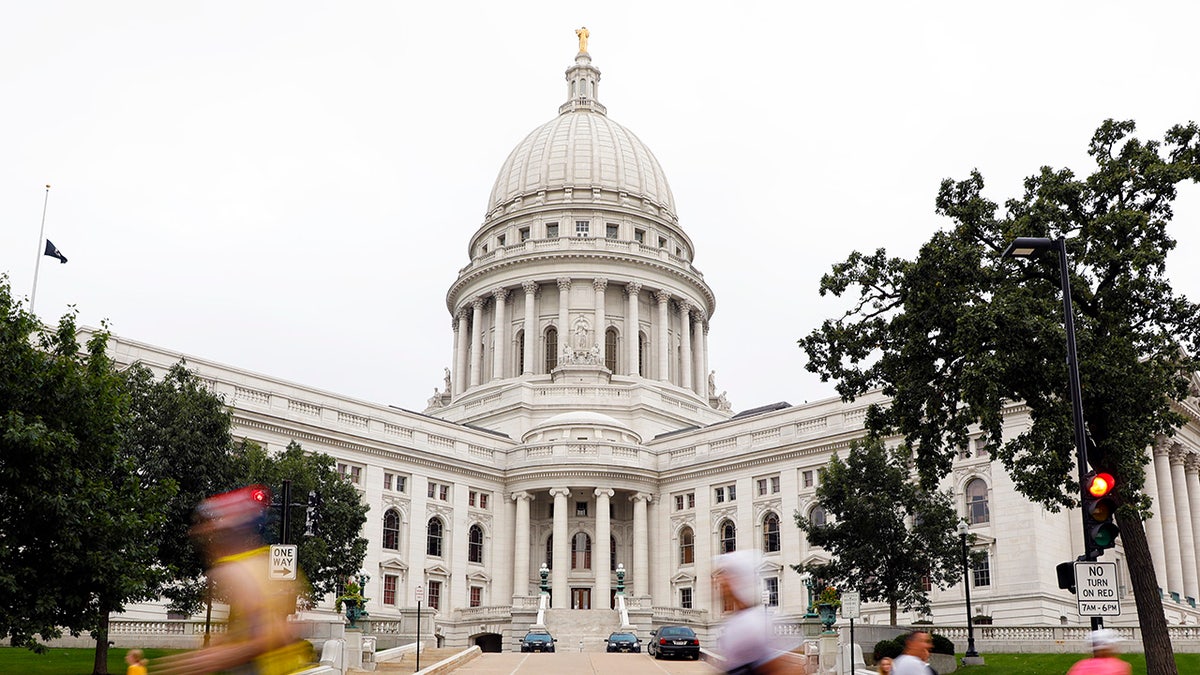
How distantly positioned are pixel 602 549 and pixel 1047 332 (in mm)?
53532

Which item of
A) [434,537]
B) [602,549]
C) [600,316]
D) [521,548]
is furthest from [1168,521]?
[600,316]

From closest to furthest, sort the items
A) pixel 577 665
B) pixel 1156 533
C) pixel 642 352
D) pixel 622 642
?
pixel 577 665 < pixel 622 642 < pixel 1156 533 < pixel 642 352

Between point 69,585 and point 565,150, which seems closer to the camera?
point 69,585

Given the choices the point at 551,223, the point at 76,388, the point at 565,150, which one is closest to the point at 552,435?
the point at 551,223

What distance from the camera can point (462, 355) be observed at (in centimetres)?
10900

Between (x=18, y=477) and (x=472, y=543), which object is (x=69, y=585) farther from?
(x=472, y=543)

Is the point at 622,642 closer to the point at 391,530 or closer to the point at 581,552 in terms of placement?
the point at 391,530

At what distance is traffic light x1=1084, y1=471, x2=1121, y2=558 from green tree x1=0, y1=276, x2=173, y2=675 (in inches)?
960

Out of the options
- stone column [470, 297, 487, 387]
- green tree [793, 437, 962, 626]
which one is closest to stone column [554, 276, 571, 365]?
stone column [470, 297, 487, 387]

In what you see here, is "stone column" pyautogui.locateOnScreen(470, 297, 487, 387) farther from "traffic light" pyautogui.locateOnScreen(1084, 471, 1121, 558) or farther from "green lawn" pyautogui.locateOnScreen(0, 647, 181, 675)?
"traffic light" pyautogui.locateOnScreen(1084, 471, 1121, 558)

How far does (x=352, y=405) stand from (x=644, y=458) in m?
21.0

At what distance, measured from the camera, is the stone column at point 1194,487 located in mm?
74000

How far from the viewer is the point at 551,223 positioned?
109375mm

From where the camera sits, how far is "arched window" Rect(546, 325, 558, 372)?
103125mm
